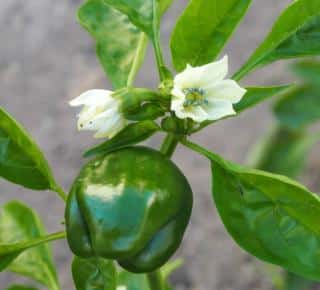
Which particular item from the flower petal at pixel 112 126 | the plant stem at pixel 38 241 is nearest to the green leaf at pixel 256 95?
the flower petal at pixel 112 126

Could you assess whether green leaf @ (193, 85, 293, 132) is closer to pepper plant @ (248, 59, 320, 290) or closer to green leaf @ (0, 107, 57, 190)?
green leaf @ (0, 107, 57, 190)

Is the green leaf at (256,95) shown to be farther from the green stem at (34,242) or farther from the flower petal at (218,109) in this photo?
the green stem at (34,242)

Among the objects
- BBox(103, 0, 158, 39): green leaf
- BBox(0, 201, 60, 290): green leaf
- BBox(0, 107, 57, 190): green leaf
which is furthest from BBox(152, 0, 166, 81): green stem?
BBox(0, 201, 60, 290): green leaf

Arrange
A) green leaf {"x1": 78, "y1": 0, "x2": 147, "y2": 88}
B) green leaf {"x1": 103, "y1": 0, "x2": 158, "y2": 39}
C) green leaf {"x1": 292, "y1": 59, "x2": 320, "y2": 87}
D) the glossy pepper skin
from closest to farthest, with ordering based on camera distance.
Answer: the glossy pepper skin, green leaf {"x1": 103, "y1": 0, "x2": 158, "y2": 39}, green leaf {"x1": 78, "y1": 0, "x2": 147, "y2": 88}, green leaf {"x1": 292, "y1": 59, "x2": 320, "y2": 87}

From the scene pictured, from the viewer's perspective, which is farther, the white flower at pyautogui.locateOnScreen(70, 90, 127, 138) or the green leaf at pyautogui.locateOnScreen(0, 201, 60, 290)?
the green leaf at pyautogui.locateOnScreen(0, 201, 60, 290)

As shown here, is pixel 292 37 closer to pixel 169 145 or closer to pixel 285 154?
pixel 169 145

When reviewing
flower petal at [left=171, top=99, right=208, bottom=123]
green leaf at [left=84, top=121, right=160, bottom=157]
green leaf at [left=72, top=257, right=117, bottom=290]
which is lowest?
green leaf at [left=72, top=257, right=117, bottom=290]

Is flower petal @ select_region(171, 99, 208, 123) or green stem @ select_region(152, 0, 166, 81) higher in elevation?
green stem @ select_region(152, 0, 166, 81)

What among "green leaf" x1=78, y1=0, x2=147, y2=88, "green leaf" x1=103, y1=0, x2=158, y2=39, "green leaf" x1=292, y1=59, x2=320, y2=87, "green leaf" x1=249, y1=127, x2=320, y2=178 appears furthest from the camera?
"green leaf" x1=249, y1=127, x2=320, y2=178

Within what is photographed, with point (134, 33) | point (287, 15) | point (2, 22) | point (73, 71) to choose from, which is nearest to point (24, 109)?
point (73, 71)
